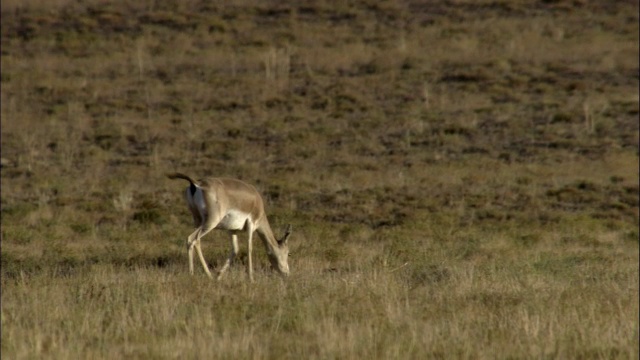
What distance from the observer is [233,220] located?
43.9 feet

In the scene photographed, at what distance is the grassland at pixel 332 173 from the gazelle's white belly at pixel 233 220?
542 mm

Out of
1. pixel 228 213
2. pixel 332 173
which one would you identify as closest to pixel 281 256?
pixel 228 213

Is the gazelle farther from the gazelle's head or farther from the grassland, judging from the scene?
the grassland

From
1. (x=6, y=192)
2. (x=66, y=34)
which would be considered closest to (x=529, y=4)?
(x=66, y=34)

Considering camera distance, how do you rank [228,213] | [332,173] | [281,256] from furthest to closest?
1. [332,173]
2. [281,256]
3. [228,213]

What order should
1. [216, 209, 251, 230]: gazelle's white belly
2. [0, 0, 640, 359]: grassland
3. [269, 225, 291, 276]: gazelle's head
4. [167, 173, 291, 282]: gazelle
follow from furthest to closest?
[269, 225, 291, 276]: gazelle's head < [216, 209, 251, 230]: gazelle's white belly < [167, 173, 291, 282]: gazelle < [0, 0, 640, 359]: grassland

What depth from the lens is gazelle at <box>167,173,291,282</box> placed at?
12906mm


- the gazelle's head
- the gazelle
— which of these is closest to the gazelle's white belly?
the gazelle

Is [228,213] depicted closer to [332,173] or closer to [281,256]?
[281,256]

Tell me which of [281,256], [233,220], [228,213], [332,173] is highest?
[228,213]

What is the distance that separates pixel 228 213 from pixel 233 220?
7.3 inches

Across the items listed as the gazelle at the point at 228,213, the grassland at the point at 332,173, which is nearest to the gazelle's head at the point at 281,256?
the gazelle at the point at 228,213

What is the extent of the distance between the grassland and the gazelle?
0.48 m

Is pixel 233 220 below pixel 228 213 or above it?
below
